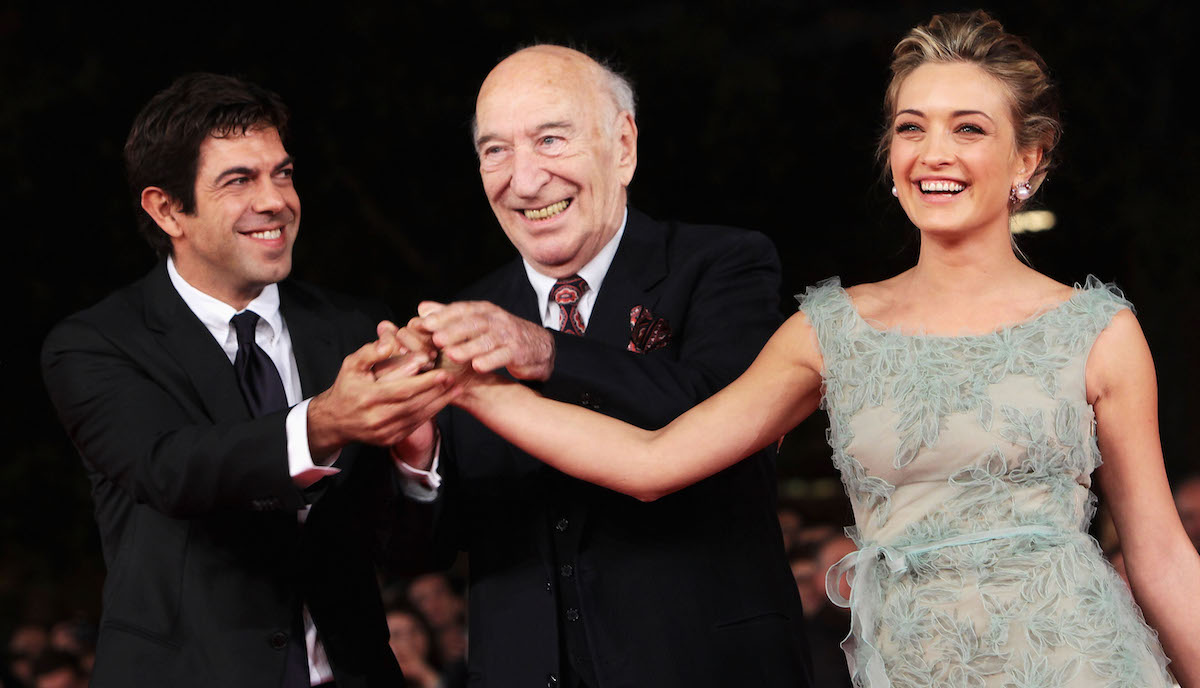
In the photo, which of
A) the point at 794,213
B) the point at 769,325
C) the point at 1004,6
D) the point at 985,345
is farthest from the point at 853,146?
the point at 985,345

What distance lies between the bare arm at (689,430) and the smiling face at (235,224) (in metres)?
0.72

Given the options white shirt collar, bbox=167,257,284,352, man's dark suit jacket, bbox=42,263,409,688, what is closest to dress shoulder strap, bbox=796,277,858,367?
man's dark suit jacket, bbox=42,263,409,688

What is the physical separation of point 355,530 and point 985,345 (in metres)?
1.24

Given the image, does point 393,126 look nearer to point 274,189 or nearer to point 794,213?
point 794,213

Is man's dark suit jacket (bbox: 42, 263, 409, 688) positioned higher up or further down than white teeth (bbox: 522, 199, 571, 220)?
further down

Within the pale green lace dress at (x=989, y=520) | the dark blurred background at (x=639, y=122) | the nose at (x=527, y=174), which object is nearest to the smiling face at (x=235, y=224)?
the nose at (x=527, y=174)

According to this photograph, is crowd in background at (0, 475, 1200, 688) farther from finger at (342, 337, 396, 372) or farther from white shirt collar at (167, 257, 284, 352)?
finger at (342, 337, 396, 372)

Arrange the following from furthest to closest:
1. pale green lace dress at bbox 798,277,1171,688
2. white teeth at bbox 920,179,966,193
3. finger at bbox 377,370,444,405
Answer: finger at bbox 377,370,444,405 → white teeth at bbox 920,179,966,193 → pale green lace dress at bbox 798,277,1171,688

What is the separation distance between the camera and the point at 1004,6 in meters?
6.00

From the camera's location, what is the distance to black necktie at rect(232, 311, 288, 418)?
2.67 metres

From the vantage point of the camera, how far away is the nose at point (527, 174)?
2.65m

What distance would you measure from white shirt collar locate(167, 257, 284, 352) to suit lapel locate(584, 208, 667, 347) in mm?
650

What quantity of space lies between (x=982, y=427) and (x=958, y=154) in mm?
409

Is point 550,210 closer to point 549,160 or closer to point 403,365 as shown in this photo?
point 549,160
